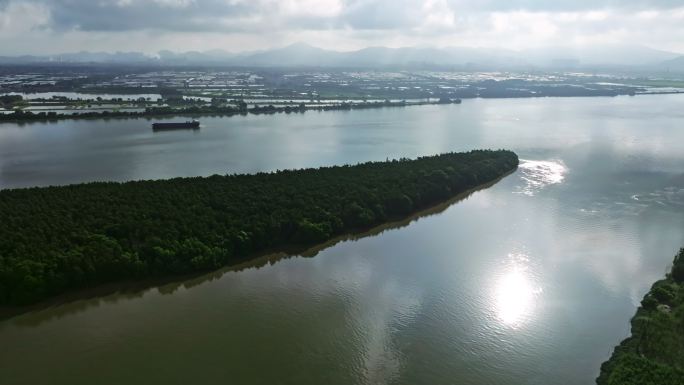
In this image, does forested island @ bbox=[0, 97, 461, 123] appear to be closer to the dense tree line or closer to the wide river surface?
the dense tree line

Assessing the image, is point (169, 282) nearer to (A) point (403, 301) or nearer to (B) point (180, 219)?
(B) point (180, 219)

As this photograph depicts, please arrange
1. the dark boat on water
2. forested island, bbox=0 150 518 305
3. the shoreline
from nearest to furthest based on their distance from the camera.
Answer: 1. the shoreline
2. forested island, bbox=0 150 518 305
3. the dark boat on water

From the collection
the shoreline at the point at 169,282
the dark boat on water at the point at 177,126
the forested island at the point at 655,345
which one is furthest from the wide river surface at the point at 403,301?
the dark boat on water at the point at 177,126

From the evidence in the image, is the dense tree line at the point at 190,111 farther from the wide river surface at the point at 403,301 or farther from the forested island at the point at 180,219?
the forested island at the point at 180,219

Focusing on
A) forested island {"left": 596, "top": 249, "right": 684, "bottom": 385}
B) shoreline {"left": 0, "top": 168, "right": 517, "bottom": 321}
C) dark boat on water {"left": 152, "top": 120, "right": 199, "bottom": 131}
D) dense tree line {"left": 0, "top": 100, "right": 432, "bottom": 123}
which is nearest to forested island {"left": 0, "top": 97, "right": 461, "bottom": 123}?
dense tree line {"left": 0, "top": 100, "right": 432, "bottom": 123}

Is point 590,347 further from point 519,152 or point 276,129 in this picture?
point 276,129

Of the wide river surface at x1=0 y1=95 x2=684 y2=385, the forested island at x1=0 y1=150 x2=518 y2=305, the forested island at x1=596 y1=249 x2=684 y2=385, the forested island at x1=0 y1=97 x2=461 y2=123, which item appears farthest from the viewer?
the forested island at x1=0 y1=97 x2=461 y2=123
